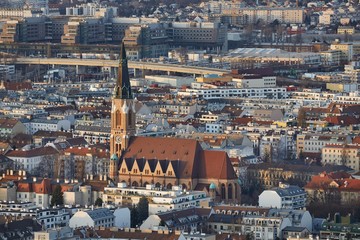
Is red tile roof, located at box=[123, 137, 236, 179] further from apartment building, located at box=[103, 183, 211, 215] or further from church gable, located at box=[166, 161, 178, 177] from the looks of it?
apartment building, located at box=[103, 183, 211, 215]

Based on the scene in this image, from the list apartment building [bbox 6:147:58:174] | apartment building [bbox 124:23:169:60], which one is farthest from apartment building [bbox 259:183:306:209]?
apartment building [bbox 124:23:169:60]

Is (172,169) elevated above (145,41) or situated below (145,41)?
above

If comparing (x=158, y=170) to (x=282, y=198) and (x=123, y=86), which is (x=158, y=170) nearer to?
(x=123, y=86)

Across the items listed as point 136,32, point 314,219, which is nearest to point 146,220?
point 314,219

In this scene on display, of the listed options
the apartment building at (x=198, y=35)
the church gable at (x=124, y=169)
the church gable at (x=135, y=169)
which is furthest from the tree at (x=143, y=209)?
the apartment building at (x=198, y=35)

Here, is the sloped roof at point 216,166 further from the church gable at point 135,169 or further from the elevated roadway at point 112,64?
the elevated roadway at point 112,64

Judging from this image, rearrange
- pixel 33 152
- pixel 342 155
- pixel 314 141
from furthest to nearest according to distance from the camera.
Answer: pixel 314 141 → pixel 342 155 → pixel 33 152

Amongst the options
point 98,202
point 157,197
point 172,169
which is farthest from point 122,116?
point 157,197
